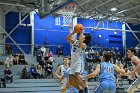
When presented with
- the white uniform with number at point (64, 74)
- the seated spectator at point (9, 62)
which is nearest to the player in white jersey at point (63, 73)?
the white uniform with number at point (64, 74)

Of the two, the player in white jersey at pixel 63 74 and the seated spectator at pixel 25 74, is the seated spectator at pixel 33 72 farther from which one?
the player in white jersey at pixel 63 74

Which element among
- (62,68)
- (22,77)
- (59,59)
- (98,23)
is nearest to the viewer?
(62,68)

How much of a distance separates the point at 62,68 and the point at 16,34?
20017mm

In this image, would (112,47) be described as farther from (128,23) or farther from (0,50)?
(0,50)

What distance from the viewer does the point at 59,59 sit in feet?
92.8

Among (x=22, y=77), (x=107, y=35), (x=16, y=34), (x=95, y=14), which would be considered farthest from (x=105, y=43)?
(x=22, y=77)

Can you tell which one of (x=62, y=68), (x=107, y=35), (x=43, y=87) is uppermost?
(x=107, y=35)

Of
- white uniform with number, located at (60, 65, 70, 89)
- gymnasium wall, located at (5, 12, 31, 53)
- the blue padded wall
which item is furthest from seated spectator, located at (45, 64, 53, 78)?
white uniform with number, located at (60, 65, 70, 89)

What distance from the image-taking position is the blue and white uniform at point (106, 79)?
7.67 m

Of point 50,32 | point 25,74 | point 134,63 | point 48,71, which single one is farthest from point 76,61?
point 50,32

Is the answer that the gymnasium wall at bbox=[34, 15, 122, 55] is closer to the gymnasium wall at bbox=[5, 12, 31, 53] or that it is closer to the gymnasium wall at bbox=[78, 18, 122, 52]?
the gymnasium wall at bbox=[78, 18, 122, 52]

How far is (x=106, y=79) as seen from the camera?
303 inches

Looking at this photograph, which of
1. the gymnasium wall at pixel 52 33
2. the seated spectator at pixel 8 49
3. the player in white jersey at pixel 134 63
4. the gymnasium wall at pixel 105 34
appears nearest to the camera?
the player in white jersey at pixel 134 63

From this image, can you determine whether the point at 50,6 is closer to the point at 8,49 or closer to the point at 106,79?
the point at 8,49
